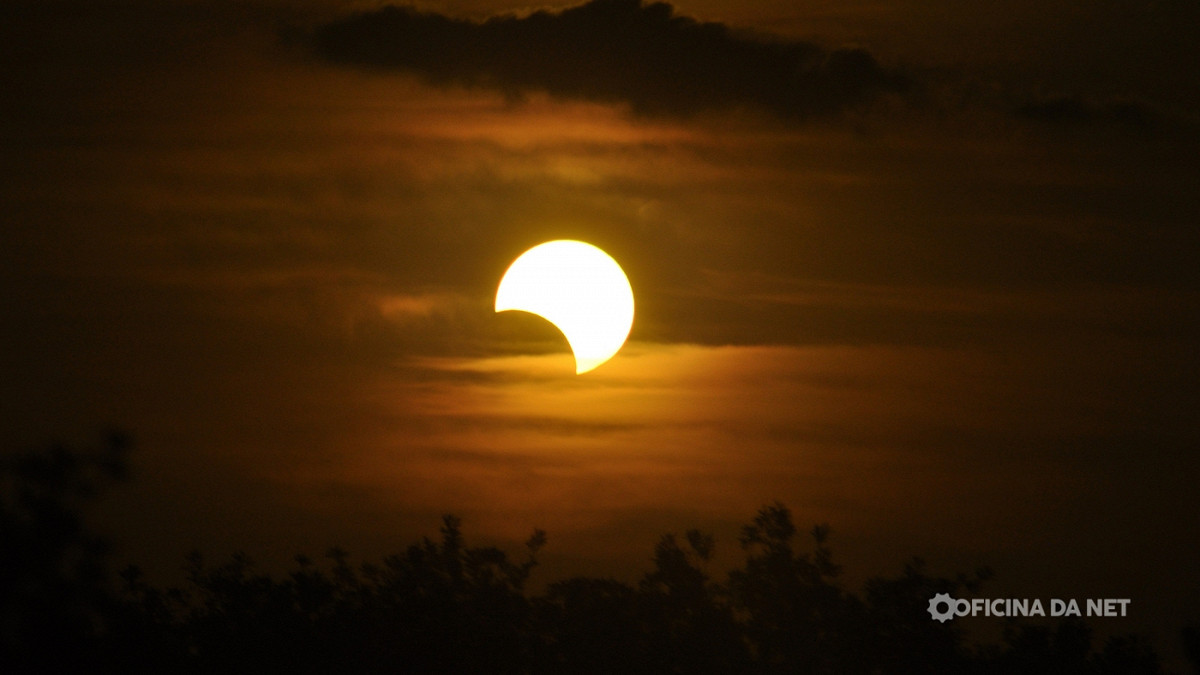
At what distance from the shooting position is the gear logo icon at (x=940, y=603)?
30500 millimetres

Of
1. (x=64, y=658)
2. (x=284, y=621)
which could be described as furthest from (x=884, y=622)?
(x=64, y=658)

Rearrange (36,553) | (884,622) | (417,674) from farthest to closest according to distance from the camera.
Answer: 1. (884,622)
2. (417,674)
3. (36,553)

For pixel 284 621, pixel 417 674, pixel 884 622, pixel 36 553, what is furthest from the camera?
pixel 884 622

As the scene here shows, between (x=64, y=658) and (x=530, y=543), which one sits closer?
(x=64, y=658)

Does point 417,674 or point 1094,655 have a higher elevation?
point 1094,655

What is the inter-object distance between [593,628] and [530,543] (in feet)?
11.3

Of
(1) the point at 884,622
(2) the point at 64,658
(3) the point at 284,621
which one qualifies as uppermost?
(1) the point at 884,622

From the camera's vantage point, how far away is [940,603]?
101 feet

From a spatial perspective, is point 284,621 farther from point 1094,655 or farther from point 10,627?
point 1094,655

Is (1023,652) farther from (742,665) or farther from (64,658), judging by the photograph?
(64,658)

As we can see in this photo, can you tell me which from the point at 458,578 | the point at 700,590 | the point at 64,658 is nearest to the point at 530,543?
the point at 458,578

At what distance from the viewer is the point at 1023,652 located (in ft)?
104

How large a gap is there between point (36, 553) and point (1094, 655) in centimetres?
2313

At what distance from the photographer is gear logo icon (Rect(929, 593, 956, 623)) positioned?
100 ft
